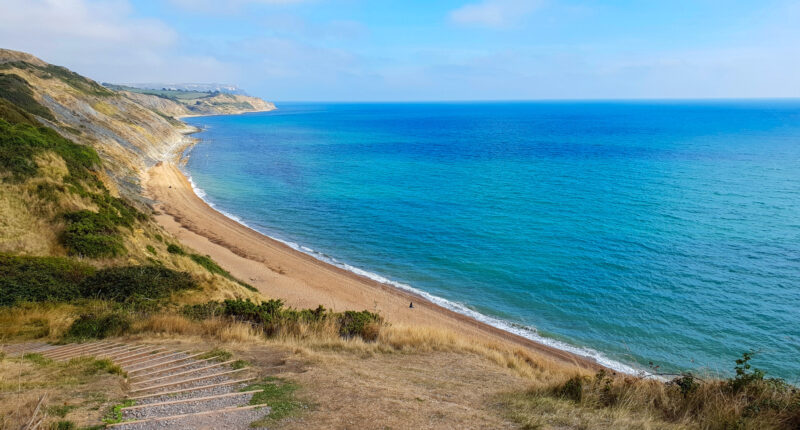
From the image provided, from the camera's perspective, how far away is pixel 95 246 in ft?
61.3

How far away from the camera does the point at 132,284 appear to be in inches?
640

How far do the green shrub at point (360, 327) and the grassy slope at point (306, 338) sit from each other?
0.08 m

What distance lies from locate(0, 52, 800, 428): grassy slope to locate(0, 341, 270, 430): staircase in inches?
36.3

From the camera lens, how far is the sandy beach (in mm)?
23016

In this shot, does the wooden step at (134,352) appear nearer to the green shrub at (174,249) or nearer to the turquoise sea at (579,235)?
the green shrub at (174,249)

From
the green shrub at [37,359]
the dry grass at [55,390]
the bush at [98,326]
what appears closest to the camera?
the dry grass at [55,390]

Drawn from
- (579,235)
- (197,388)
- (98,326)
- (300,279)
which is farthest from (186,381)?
(579,235)

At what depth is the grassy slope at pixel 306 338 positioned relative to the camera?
26.2 ft

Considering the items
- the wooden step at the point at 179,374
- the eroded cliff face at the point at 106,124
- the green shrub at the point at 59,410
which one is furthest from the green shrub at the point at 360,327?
the eroded cliff face at the point at 106,124

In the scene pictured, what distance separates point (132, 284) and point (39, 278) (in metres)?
2.79

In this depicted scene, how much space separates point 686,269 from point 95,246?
33.7 m

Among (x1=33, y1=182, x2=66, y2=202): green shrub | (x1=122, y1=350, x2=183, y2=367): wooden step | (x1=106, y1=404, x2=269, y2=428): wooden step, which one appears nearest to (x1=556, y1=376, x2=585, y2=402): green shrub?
(x1=106, y1=404, x2=269, y2=428): wooden step

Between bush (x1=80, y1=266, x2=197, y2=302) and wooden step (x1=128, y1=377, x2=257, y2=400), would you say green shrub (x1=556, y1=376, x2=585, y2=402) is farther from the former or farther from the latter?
bush (x1=80, y1=266, x2=197, y2=302)

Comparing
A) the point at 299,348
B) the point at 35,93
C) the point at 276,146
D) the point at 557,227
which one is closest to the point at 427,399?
the point at 299,348
